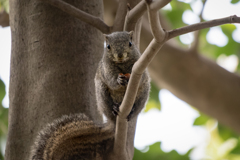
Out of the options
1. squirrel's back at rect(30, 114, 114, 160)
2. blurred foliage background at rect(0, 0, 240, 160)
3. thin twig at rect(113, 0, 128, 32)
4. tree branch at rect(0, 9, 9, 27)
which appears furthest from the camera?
blurred foliage background at rect(0, 0, 240, 160)

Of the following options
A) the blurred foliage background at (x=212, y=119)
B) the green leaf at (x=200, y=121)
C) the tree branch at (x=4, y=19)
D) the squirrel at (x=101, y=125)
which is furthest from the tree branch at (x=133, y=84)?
the green leaf at (x=200, y=121)

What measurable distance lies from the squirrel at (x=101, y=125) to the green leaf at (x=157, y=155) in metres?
0.66

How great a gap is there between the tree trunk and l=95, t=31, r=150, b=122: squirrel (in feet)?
0.25

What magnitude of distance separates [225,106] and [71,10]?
6.06ft

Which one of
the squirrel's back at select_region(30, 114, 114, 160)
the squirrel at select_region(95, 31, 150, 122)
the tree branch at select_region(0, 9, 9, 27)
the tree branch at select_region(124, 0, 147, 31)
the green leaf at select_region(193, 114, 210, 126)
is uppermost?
the tree branch at select_region(0, 9, 9, 27)

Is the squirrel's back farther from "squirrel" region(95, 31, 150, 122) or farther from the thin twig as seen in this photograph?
the thin twig

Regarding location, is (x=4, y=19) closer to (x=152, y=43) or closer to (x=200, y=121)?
(x=152, y=43)

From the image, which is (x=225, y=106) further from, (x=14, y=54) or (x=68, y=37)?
(x=14, y=54)

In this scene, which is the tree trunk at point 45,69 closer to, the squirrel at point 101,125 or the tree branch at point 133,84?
the squirrel at point 101,125

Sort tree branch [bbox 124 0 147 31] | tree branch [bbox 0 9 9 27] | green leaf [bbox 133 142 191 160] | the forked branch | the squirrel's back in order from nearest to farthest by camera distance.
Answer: the forked branch < the squirrel's back < tree branch [bbox 124 0 147 31] < green leaf [bbox 133 142 191 160] < tree branch [bbox 0 9 9 27]

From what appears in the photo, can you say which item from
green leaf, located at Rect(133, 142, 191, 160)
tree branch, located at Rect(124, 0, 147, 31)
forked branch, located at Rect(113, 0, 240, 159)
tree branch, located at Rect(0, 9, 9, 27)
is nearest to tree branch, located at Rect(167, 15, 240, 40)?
forked branch, located at Rect(113, 0, 240, 159)

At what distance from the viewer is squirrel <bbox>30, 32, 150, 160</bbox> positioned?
60.7 inches

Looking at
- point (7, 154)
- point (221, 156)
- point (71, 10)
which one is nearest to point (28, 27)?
point (71, 10)

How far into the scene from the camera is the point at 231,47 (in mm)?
3312
